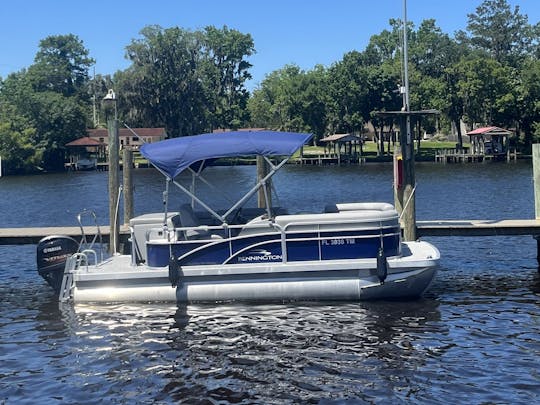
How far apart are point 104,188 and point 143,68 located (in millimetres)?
51714

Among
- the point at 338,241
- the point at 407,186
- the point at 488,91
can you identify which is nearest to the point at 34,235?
the point at 338,241

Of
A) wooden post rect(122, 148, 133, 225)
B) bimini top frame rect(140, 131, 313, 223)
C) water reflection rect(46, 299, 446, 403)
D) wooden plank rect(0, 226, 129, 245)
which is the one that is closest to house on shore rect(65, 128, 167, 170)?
wooden post rect(122, 148, 133, 225)

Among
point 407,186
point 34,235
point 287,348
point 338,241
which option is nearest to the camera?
point 287,348

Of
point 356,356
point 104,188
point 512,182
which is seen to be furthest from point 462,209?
point 104,188

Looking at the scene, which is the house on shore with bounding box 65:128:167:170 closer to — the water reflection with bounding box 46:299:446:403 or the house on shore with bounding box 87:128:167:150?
the house on shore with bounding box 87:128:167:150

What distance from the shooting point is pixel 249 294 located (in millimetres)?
15758

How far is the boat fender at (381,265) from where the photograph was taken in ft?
49.6

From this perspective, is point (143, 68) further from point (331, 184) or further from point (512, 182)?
point (512, 182)

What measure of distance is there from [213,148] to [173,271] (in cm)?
284

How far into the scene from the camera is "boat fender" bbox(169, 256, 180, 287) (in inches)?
611

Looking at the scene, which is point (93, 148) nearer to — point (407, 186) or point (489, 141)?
point (489, 141)

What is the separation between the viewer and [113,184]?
1888 cm

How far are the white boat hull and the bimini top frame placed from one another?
4.51 feet

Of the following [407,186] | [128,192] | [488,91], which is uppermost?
[488,91]
